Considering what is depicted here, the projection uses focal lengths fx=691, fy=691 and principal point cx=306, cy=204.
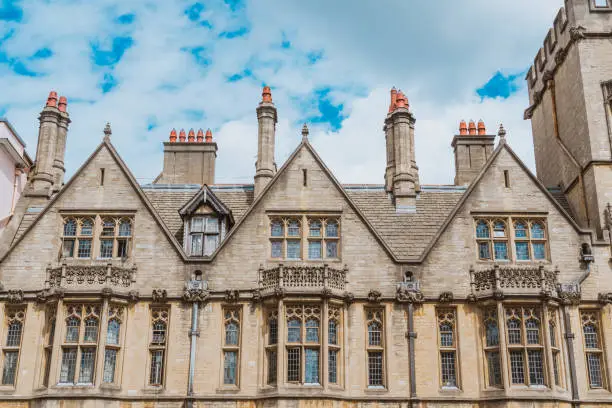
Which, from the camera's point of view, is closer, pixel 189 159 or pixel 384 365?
pixel 384 365

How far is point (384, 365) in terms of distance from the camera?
914 inches

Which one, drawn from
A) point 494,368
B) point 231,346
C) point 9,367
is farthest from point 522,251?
point 9,367

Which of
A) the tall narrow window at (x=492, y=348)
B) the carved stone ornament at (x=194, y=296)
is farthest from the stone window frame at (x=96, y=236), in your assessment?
the tall narrow window at (x=492, y=348)

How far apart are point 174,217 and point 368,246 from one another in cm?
796

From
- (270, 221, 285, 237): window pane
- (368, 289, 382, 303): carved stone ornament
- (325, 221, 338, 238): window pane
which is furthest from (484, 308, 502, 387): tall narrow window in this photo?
(270, 221, 285, 237): window pane

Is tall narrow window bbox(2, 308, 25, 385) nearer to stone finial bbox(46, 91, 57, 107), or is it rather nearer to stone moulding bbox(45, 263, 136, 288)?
stone moulding bbox(45, 263, 136, 288)

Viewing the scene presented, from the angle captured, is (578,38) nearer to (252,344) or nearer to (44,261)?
(252,344)

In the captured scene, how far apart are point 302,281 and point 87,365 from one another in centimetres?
760

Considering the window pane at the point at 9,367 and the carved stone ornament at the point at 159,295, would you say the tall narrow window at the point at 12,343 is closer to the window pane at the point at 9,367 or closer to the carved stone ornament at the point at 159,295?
the window pane at the point at 9,367

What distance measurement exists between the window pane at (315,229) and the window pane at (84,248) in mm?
7982

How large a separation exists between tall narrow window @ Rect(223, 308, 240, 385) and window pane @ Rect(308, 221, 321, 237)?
153 inches


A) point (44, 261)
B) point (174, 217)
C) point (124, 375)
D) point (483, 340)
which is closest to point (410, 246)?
point (483, 340)

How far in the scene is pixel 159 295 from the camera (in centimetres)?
2366

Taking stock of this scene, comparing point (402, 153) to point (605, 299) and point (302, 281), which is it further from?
point (605, 299)
